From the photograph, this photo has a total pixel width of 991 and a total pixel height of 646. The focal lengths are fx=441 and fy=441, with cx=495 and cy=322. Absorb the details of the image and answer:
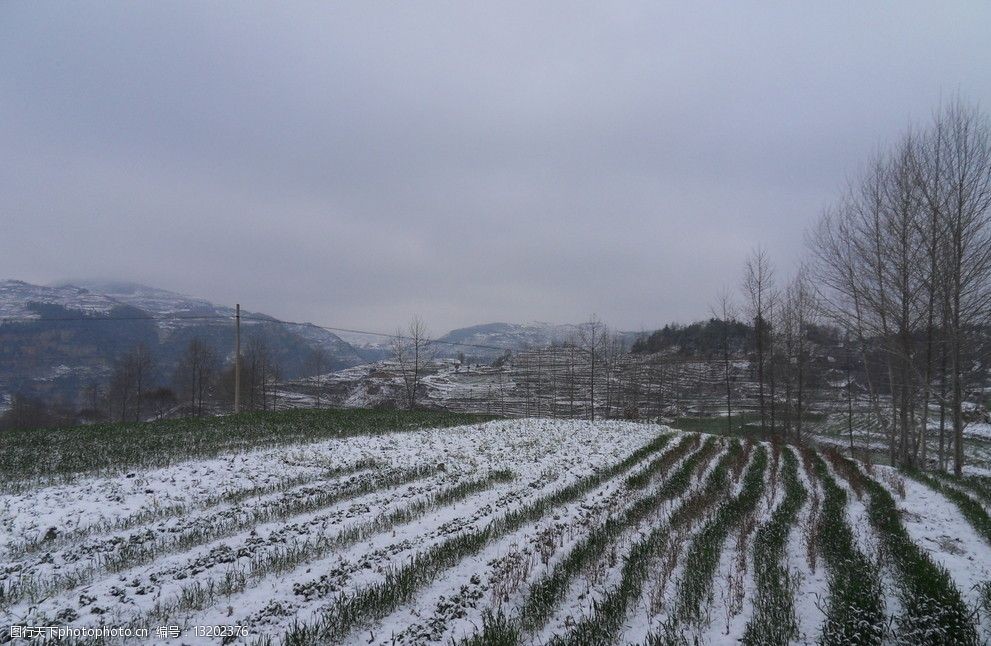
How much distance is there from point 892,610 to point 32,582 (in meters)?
9.82

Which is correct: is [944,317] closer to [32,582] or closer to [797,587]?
[797,587]

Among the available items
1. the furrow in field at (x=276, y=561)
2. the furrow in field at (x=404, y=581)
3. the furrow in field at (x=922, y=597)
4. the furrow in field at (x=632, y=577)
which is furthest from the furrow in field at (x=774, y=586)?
the furrow in field at (x=276, y=561)

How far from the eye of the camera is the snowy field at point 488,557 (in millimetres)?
4449

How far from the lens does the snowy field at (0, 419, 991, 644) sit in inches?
175

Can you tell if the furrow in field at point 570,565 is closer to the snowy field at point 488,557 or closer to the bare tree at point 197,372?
the snowy field at point 488,557

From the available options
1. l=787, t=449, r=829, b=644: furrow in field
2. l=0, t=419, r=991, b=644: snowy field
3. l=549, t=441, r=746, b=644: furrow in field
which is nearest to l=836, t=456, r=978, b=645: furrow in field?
l=0, t=419, r=991, b=644: snowy field

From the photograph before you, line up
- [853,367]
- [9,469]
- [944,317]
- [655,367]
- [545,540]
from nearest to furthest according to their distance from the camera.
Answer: [545,540] → [9,469] → [944,317] → [853,367] → [655,367]

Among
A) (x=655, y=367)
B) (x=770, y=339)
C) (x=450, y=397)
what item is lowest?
(x=450, y=397)

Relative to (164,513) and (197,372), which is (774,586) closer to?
A: (164,513)

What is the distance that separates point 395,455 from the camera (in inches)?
535

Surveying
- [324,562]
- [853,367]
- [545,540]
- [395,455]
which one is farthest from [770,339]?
[324,562]

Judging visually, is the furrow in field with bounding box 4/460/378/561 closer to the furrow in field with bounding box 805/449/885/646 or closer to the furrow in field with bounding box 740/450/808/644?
the furrow in field with bounding box 740/450/808/644

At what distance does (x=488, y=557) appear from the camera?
245 inches

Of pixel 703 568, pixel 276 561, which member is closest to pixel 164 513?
pixel 276 561
